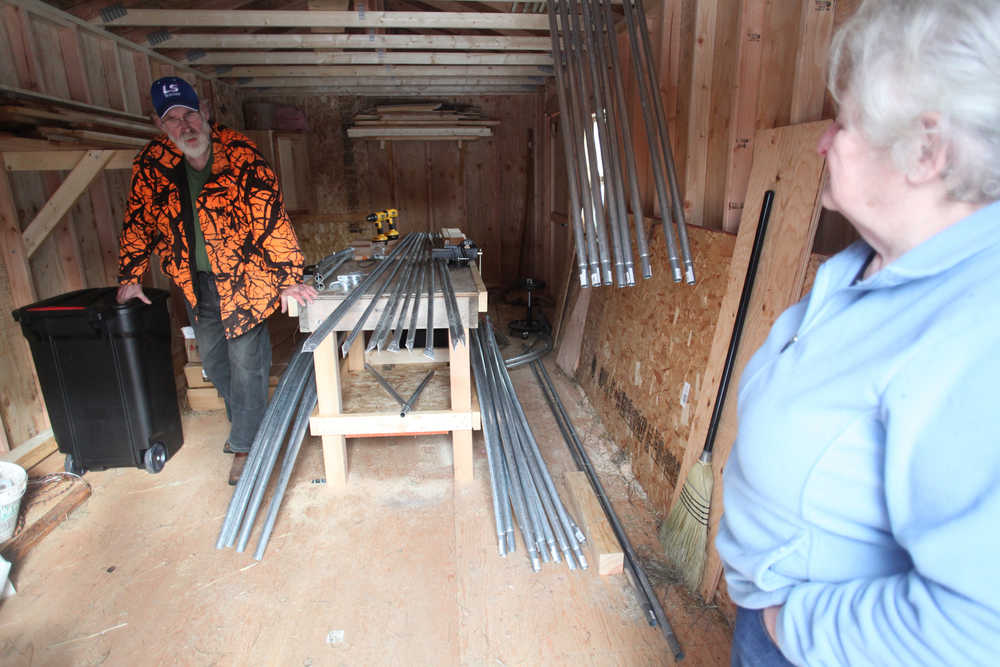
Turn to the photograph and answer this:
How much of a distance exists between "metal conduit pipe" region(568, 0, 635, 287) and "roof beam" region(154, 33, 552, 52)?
102 cm

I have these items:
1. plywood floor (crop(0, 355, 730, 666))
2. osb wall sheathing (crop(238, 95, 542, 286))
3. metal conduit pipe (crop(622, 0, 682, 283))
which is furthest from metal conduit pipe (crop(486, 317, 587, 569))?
osb wall sheathing (crop(238, 95, 542, 286))

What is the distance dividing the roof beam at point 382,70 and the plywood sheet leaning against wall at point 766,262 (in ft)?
10.4

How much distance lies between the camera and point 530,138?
262 inches

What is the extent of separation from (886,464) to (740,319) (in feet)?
4.42

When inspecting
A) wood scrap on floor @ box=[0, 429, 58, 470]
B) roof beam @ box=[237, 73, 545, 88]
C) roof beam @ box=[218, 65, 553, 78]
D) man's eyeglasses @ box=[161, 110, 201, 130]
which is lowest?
wood scrap on floor @ box=[0, 429, 58, 470]

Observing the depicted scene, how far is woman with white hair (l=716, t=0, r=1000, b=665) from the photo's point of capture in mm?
531

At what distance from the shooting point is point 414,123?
19.9 feet

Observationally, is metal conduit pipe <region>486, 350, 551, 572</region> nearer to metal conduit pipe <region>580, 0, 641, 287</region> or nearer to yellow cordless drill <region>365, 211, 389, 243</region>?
metal conduit pipe <region>580, 0, 641, 287</region>

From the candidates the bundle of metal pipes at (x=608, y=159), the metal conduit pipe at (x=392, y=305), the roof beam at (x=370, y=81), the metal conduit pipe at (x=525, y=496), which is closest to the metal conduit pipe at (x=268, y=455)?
the metal conduit pipe at (x=392, y=305)

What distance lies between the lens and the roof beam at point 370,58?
4020 millimetres

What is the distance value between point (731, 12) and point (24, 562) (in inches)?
138

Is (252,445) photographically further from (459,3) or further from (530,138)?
(530,138)

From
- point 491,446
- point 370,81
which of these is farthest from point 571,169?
point 370,81

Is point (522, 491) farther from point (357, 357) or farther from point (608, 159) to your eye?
point (608, 159)
